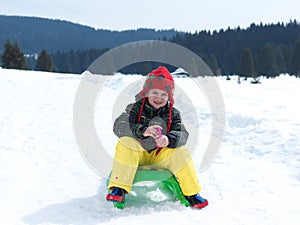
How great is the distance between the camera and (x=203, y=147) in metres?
4.93

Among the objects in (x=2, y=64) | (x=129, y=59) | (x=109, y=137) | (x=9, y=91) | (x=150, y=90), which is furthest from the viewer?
(x=2, y=64)

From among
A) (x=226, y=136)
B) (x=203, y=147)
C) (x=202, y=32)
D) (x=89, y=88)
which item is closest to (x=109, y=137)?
(x=203, y=147)

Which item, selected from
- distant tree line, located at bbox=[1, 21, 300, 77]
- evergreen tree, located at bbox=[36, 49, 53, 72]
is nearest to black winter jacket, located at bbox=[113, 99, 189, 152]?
evergreen tree, located at bbox=[36, 49, 53, 72]

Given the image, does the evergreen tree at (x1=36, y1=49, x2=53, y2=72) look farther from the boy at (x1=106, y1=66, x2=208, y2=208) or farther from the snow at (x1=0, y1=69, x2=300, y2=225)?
the boy at (x1=106, y1=66, x2=208, y2=208)

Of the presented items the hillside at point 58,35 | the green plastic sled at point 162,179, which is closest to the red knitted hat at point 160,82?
the green plastic sled at point 162,179

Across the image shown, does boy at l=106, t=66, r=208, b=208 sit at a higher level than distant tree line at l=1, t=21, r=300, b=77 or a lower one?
lower

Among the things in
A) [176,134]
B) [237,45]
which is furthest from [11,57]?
[237,45]

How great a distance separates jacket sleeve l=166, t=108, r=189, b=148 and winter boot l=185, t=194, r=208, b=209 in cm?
45

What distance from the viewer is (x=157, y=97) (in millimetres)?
3283

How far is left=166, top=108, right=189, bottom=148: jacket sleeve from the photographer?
302 cm

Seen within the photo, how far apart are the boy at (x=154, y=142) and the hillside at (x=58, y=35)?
6363 inches

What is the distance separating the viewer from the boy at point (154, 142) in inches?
113

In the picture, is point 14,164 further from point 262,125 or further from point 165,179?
point 262,125

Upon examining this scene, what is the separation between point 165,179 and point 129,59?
1595 mm
